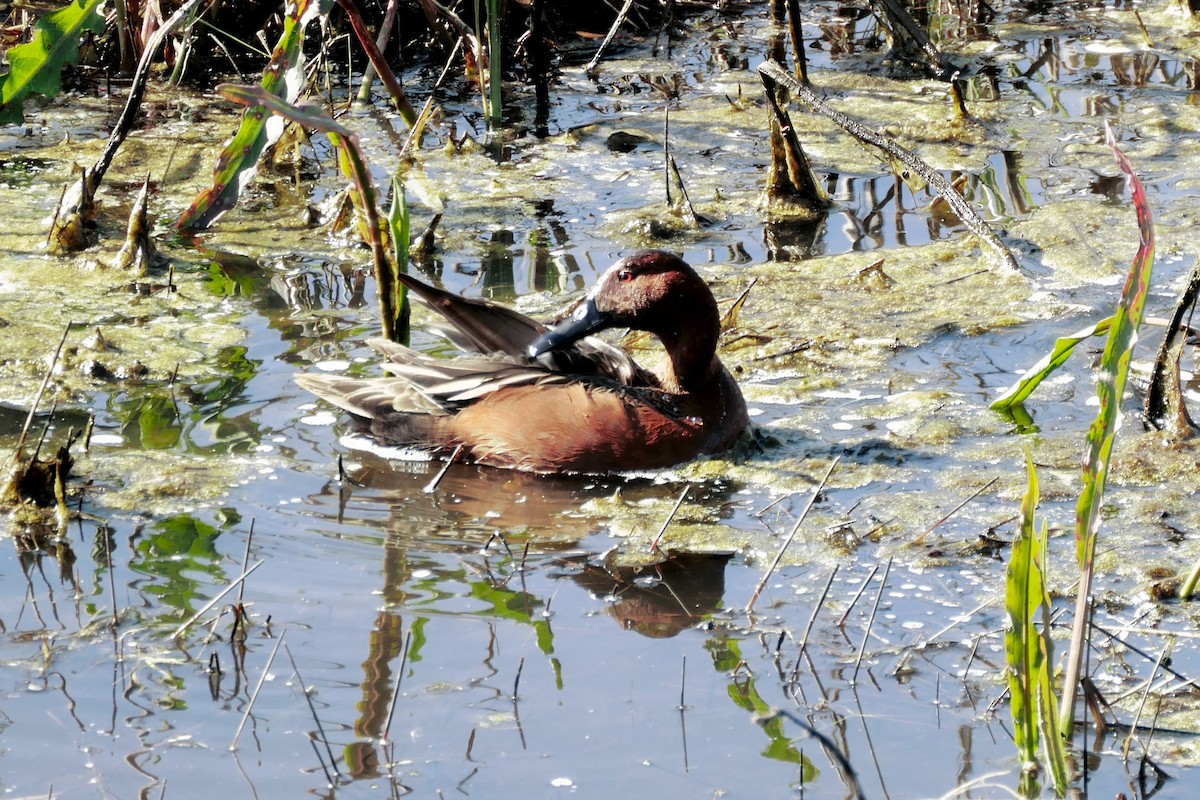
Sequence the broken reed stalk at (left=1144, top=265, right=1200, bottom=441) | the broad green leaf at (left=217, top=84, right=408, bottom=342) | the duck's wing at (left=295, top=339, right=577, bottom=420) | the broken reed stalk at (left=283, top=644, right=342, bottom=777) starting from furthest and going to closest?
the duck's wing at (left=295, top=339, right=577, bottom=420), the broken reed stalk at (left=1144, top=265, right=1200, bottom=441), the broad green leaf at (left=217, top=84, right=408, bottom=342), the broken reed stalk at (left=283, top=644, right=342, bottom=777)

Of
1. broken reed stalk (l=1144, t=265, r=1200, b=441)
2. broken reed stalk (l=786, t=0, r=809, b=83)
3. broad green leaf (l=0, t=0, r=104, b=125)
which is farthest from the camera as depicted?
broken reed stalk (l=786, t=0, r=809, b=83)

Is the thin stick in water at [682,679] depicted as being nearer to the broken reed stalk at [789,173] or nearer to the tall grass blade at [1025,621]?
the tall grass blade at [1025,621]

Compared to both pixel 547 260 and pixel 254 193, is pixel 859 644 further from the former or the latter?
pixel 254 193

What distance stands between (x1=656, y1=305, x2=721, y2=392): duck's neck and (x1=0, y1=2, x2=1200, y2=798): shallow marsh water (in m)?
0.29

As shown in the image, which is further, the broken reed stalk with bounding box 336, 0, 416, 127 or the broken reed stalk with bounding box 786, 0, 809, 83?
the broken reed stalk with bounding box 786, 0, 809, 83

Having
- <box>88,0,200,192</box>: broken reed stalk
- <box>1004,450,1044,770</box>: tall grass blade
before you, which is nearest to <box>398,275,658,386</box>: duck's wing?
<box>88,0,200,192</box>: broken reed stalk

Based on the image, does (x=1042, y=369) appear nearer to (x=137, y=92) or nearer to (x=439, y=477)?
(x=439, y=477)

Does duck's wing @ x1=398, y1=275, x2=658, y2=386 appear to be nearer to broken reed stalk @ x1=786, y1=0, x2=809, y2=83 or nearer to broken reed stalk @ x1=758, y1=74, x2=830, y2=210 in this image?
broken reed stalk @ x1=758, y1=74, x2=830, y2=210

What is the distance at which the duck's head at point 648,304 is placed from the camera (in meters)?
4.83

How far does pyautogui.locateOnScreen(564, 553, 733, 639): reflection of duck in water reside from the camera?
376 cm

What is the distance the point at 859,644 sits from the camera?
3.53 metres

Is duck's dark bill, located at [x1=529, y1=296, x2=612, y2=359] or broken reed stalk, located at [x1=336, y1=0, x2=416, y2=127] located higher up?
broken reed stalk, located at [x1=336, y1=0, x2=416, y2=127]

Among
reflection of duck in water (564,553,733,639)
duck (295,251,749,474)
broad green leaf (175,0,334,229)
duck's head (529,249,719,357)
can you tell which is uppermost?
broad green leaf (175,0,334,229)

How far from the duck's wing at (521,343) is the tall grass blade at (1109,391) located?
2.41m
